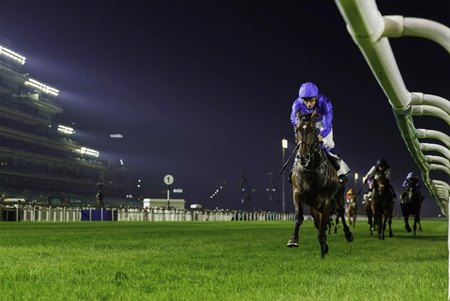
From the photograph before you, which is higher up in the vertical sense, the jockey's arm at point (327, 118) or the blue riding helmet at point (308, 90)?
the blue riding helmet at point (308, 90)

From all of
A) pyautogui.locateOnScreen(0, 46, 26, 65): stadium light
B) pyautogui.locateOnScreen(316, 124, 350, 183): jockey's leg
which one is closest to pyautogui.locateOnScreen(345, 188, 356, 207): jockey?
pyautogui.locateOnScreen(316, 124, 350, 183): jockey's leg

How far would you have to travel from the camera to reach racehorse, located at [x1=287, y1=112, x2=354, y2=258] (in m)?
8.91

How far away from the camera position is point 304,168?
9281 millimetres

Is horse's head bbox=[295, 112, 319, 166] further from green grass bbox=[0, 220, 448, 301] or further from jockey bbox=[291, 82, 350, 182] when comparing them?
green grass bbox=[0, 220, 448, 301]

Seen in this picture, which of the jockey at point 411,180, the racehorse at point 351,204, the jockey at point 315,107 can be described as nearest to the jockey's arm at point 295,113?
the jockey at point 315,107

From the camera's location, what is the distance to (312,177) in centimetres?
934

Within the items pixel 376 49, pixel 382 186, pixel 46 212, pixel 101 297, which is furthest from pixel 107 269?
pixel 46 212

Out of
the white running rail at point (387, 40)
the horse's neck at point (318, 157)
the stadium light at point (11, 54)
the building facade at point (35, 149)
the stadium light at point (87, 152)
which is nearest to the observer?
the white running rail at point (387, 40)

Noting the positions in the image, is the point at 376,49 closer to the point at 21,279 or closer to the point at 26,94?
the point at 21,279

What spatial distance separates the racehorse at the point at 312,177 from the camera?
29.2 feet

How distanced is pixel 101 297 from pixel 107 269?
213 centimetres

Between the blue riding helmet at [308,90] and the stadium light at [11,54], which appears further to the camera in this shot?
the stadium light at [11,54]

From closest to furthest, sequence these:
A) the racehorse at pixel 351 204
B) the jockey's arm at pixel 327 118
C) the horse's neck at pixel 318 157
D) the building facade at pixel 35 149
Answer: the horse's neck at pixel 318 157
the jockey's arm at pixel 327 118
the racehorse at pixel 351 204
the building facade at pixel 35 149

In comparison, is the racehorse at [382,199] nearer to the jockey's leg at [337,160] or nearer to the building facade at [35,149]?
the jockey's leg at [337,160]
